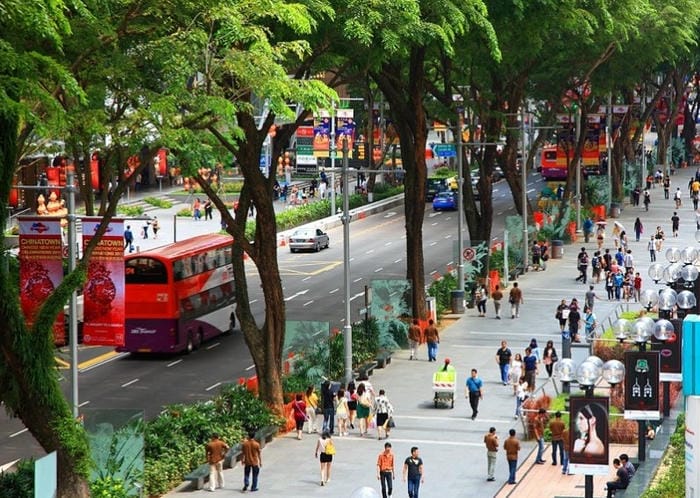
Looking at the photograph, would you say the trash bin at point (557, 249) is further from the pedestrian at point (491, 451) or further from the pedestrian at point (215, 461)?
the pedestrian at point (215, 461)

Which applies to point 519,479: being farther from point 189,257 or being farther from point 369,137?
point 369,137

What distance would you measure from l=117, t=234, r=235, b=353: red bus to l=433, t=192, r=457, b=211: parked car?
44.7 meters

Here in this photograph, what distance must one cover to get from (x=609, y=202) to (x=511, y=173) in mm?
21111

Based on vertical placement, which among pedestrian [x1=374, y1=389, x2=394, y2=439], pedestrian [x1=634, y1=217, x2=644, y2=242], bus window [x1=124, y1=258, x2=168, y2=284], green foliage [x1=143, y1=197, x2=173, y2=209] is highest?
bus window [x1=124, y1=258, x2=168, y2=284]

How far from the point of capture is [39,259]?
31.9 m

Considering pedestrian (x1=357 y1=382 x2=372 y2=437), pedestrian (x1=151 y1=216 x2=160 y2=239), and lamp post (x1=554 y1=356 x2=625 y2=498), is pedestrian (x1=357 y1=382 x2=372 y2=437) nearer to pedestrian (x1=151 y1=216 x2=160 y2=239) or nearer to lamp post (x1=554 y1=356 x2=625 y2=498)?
lamp post (x1=554 y1=356 x2=625 y2=498)

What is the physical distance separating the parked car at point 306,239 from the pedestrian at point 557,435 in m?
42.2

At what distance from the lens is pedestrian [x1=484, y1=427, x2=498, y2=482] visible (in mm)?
34500

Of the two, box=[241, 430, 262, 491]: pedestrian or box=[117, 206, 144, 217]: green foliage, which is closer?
box=[241, 430, 262, 491]: pedestrian

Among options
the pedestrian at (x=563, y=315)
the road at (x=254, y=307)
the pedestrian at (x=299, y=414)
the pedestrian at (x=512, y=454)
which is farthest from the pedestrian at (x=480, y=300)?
the pedestrian at (x=512, y=454)

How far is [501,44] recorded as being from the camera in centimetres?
5372

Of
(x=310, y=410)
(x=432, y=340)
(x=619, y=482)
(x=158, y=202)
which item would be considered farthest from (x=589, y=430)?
(x=158, y=202)

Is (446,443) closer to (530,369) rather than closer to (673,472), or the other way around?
(530,369)

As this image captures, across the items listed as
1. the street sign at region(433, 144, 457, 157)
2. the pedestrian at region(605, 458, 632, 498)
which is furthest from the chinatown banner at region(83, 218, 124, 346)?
the street sign at region(433, 144, 457, 157)
